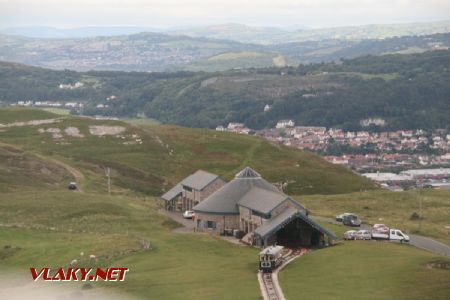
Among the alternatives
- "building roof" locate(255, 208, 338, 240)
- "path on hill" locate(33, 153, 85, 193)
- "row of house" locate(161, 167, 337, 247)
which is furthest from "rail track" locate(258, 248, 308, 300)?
"path on hill" locate(33, 153, 85, 193)

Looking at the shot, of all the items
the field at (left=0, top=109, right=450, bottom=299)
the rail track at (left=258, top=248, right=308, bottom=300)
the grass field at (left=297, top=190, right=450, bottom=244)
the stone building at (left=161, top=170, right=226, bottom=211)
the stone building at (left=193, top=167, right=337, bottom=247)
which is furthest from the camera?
the stone building at (left=161, top=170, right=226, bottom=211)

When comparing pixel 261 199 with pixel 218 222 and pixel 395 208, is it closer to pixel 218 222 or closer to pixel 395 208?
pixel 218 222

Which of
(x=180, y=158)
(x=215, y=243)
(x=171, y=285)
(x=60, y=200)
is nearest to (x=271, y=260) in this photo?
(x=171, y=285)

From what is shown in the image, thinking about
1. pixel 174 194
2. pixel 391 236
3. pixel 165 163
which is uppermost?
pixel 391 236

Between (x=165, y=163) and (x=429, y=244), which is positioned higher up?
(x=429, y=244)

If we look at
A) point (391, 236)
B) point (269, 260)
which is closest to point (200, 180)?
point (391, 236)

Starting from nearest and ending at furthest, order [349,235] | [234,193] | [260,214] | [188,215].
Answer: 1. [260,214]
2. [349,235]
3. [234,193]
4. [188,215]

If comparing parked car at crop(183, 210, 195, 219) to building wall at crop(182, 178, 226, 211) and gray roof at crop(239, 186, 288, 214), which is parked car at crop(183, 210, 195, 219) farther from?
gray roof at crop(239, 186, 288, 214)

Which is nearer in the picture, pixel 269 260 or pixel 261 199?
pixel 269 260
